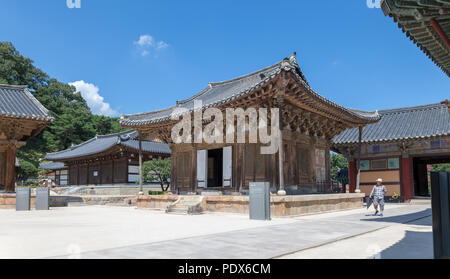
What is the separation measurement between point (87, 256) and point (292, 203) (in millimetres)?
8661

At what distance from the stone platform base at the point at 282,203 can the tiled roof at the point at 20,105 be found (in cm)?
683

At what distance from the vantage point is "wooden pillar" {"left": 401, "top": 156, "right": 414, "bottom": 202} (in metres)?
22.9

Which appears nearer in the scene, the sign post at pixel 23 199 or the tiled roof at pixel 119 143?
the sign post at pixel 23 199

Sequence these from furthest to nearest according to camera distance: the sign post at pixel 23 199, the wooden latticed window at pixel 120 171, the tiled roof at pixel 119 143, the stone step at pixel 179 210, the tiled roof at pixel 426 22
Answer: the wooden latticed window at pixel 120 171
the tiled roof at pixel 119 143
the sign post at pixel 23 199
the stone step at pixel 179 210
the tiled roof at pixel 426 22

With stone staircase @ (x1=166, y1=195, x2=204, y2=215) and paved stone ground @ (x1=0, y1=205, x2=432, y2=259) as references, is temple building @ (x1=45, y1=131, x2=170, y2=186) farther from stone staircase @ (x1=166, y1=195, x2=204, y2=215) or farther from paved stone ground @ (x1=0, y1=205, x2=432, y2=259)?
paved stone ground @ (x1=0, y1=205, x2=432, y2=259)

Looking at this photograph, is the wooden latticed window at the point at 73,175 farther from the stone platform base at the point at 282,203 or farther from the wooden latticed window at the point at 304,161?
the wooden latticed window at the point at 304,161

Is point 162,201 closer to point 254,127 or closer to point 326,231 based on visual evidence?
point 254,127

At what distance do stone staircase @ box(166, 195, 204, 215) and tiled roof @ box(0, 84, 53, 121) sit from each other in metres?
8.38

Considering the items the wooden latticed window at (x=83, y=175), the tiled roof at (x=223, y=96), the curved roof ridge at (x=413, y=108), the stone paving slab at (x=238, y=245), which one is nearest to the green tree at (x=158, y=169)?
the tiled roof at (x=223, y=96)

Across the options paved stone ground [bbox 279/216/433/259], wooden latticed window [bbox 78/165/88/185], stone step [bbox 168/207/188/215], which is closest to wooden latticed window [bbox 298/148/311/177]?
stone step [bbox 168/207/188/215]

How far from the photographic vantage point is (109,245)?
6.36 metres

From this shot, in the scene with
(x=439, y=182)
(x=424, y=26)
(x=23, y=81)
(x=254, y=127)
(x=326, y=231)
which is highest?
(x=23, y=81)

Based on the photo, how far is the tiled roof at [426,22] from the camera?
6.19 m
